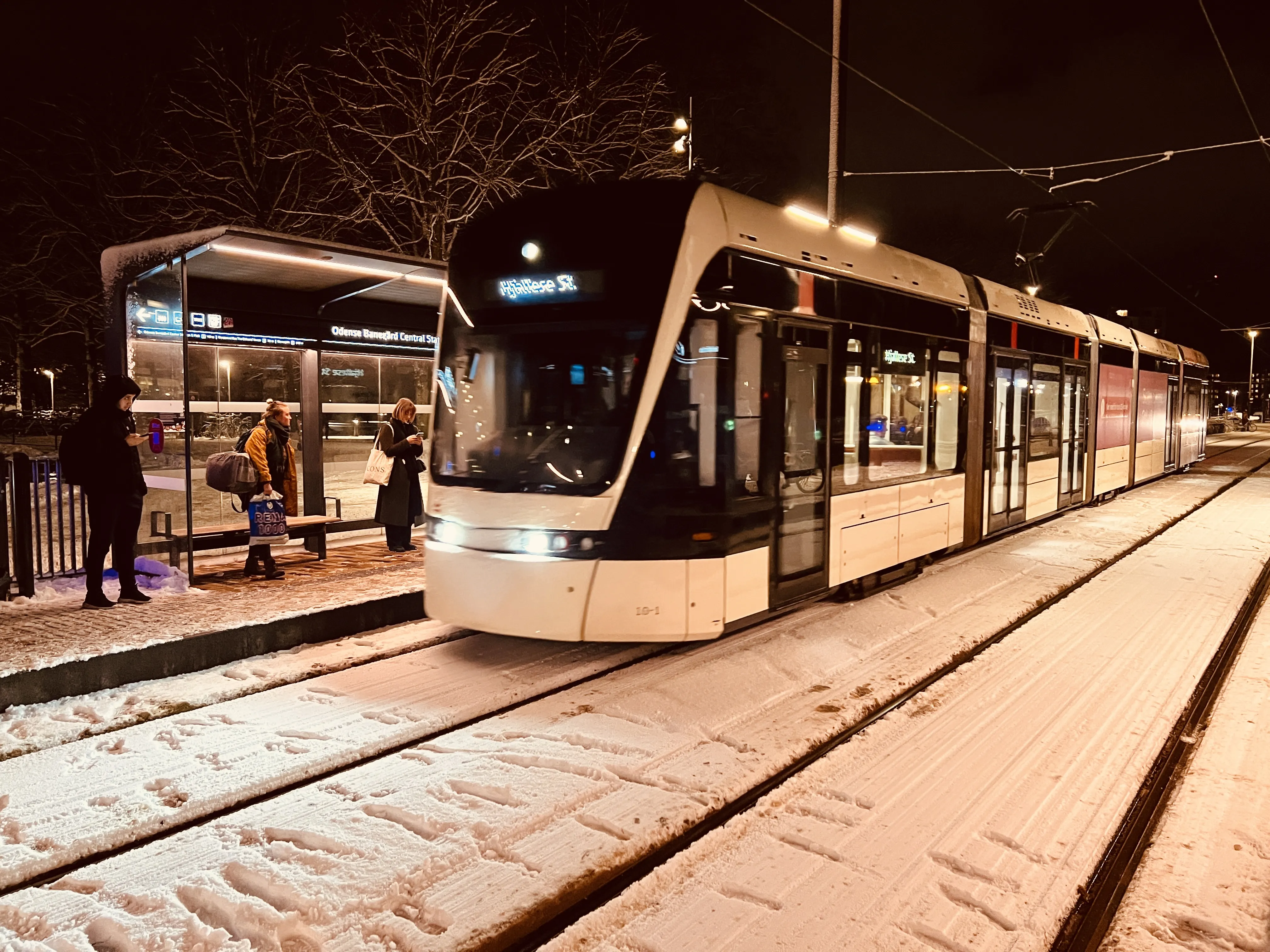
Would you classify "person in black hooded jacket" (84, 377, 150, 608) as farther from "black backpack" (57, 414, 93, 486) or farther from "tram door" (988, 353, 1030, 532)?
"tram door" (988, 353, 1030, 532)

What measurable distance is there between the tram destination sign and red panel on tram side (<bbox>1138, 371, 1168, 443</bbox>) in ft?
53.0

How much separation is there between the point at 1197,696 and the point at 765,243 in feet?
13.9

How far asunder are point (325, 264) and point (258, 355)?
2211mm

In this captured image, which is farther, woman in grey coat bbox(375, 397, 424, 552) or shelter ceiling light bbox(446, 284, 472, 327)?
woman in grey coat bbox(375, 397, 424, 552)

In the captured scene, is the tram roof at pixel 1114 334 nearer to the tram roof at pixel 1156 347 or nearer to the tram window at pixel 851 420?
the tram roof at pixel 1156 347

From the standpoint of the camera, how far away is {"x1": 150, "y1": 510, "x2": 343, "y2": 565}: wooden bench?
29.4 ft

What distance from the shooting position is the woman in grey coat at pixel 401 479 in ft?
33.5

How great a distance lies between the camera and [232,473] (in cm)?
906

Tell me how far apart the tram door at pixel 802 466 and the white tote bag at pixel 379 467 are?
483 centimetres

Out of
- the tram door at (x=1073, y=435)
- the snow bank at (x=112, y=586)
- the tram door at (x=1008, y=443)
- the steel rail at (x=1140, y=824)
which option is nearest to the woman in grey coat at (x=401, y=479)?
the snow bank at (x=112, y=586)

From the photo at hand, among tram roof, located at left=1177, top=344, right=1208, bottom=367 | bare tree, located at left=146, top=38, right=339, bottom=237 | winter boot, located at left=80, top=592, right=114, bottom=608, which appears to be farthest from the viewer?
tram roof, located at left=1177, top=344, right=1208, bottom=367

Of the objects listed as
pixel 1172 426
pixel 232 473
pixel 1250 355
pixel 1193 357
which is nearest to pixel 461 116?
pixel 232 473

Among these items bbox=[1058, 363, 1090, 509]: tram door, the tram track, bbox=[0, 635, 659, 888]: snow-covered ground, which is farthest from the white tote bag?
bbox=[1058, 363, 1090, 509]: tram door

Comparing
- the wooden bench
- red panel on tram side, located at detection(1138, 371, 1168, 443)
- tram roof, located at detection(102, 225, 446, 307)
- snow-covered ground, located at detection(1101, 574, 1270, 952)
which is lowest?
snow-covered ground, located at detection(1101, 574, 1270, 952)
